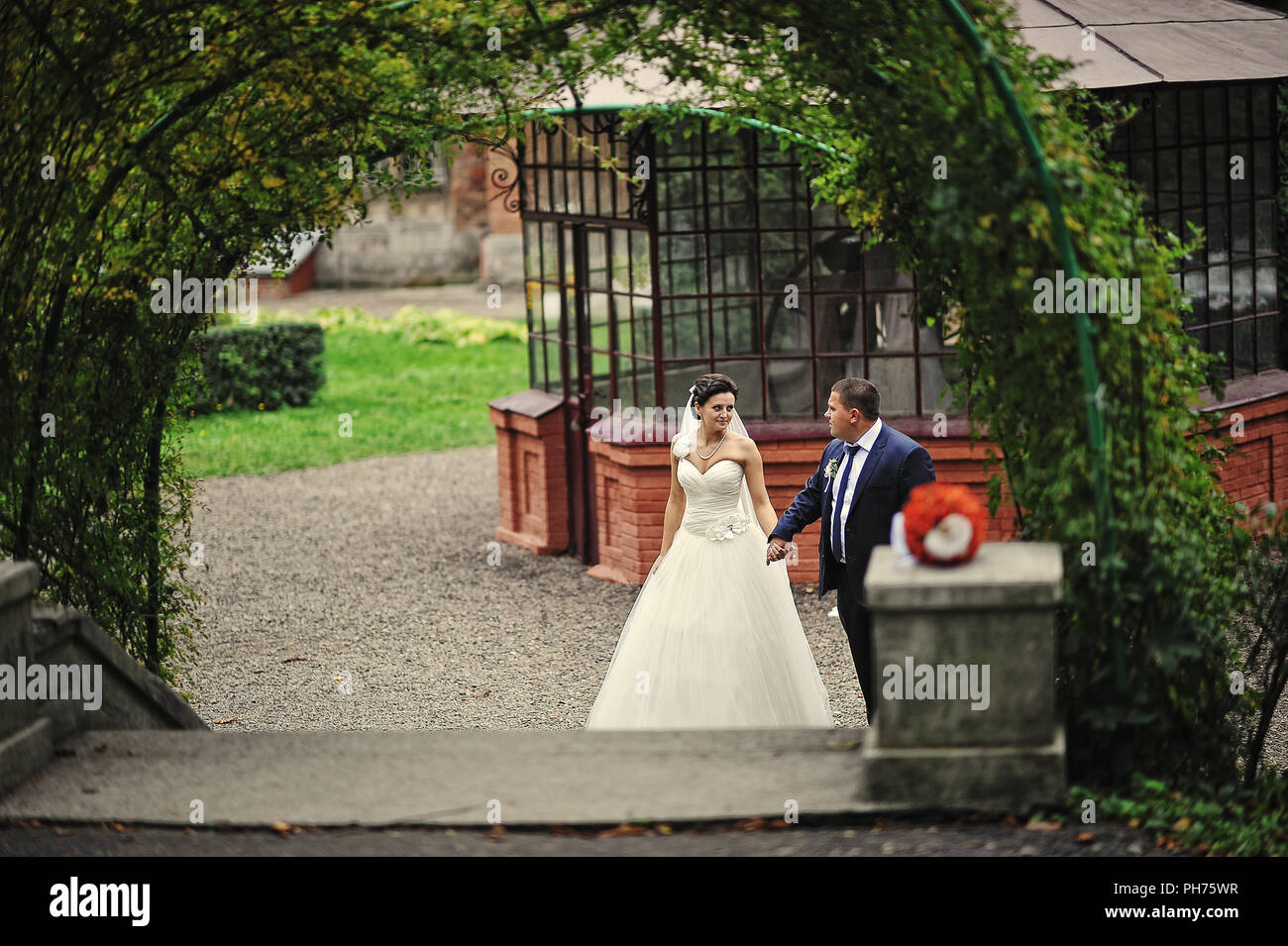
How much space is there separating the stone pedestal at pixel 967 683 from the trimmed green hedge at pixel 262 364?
17.4 metres

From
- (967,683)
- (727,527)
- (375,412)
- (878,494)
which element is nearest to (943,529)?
(967,683)

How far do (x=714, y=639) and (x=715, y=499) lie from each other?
71cm

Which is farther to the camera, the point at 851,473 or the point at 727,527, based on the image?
the point at 727,527

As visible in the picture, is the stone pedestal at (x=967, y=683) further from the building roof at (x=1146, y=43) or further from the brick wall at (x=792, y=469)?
the brick wall at (x=792, y=469)

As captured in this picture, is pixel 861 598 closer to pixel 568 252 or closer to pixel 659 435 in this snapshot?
pixel 659 435

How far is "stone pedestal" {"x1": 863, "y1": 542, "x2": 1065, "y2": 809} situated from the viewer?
15.2 ft

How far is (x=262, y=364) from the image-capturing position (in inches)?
847

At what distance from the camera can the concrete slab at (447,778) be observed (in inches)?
198

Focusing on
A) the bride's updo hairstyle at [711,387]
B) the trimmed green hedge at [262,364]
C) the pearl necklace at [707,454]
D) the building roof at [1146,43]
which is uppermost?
the building roof at [1146,43]

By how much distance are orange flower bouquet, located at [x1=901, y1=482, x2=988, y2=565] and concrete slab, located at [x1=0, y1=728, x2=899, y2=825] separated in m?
0.79

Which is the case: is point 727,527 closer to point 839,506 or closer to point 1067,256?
point 839,506

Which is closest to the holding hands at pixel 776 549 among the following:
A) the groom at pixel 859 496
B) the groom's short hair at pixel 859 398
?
the groom at pixel 859 496

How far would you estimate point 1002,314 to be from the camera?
215 inches
